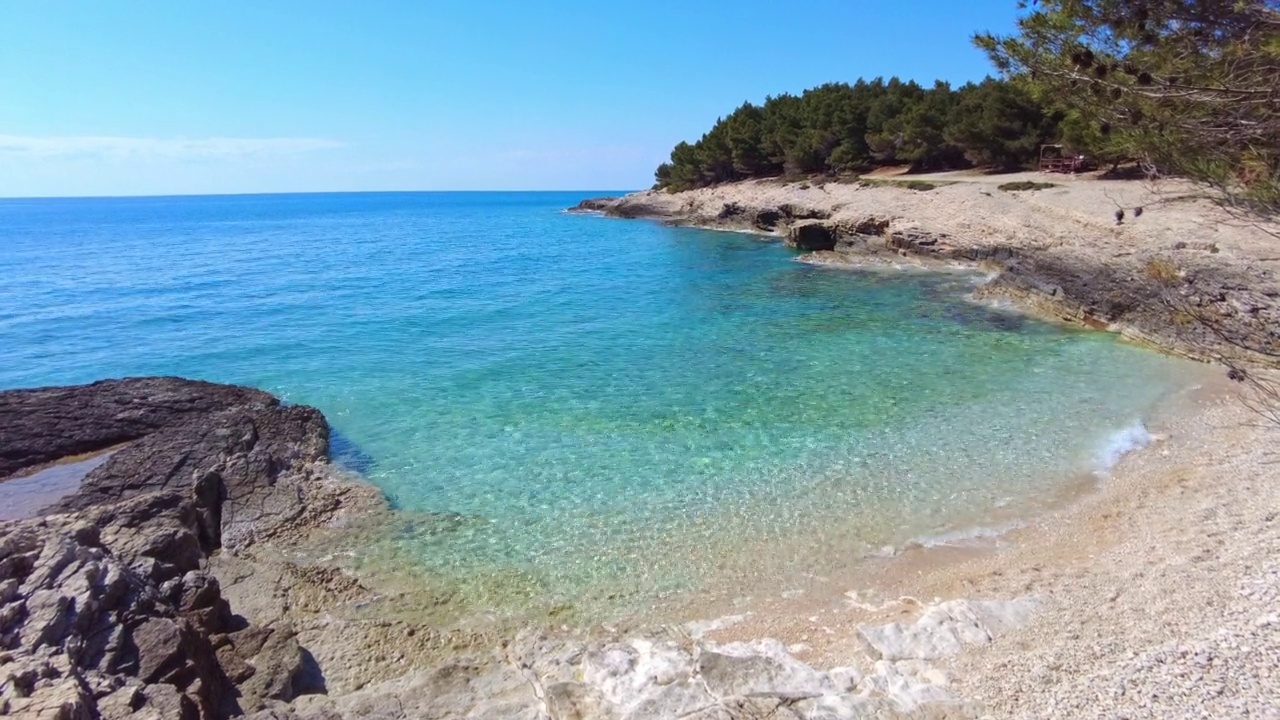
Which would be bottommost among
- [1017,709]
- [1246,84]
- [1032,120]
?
[1017,709]

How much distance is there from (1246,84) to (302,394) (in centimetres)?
1927

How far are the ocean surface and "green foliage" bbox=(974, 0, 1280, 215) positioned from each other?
5.79 metres

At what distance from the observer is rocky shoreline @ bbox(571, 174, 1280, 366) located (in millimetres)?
17844

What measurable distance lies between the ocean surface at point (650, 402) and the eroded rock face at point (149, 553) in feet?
6.27

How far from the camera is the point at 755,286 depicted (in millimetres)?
33875

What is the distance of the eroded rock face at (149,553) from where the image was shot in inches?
238

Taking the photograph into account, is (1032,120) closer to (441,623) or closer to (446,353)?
(446,353)

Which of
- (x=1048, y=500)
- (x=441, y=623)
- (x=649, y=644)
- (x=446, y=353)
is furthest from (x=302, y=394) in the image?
(x=1048, y=500)

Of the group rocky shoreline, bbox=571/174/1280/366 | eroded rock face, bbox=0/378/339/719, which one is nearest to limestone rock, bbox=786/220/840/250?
rocky shoreline, bbox=571/174/1280/366

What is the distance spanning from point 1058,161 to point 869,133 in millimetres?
18291

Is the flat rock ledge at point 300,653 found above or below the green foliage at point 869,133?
below

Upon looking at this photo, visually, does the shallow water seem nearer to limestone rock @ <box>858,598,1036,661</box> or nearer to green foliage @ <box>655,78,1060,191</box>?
limestone rock @ <box>858,598,1036,661</box>

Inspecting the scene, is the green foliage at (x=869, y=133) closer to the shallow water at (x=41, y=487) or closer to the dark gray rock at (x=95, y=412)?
the dark gray rock at (x=95, y=412)

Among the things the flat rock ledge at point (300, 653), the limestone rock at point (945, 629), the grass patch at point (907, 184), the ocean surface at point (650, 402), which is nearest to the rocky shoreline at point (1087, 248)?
the grass patch at point (907, 184)
